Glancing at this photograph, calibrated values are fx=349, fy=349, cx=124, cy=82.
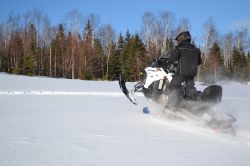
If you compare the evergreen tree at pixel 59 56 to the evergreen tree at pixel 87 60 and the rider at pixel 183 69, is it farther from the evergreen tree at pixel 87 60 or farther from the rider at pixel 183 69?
the rider at pixel 183 69

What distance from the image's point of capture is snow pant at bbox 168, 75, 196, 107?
20.9ft

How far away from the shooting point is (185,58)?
6406 mm

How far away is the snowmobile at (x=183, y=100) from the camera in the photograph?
19.1ft

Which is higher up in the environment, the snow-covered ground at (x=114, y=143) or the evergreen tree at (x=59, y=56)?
the evergreen tree at (x=59, y=56)

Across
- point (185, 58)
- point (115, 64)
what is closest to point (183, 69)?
point (185, 58)

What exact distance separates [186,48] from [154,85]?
942mm

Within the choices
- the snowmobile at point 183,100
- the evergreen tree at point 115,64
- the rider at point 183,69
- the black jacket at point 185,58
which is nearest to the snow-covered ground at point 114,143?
the snowmobile at point 183,100

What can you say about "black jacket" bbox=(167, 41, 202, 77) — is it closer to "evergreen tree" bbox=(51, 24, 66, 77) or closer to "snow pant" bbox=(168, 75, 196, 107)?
"snow pant" bbox=(168, 75, 196, 107)

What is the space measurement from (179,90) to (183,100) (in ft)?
0.64

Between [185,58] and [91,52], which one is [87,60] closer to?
[91,52]

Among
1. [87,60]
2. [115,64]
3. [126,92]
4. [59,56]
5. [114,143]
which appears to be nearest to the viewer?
[114,143]

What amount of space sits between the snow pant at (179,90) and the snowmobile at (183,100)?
26mm

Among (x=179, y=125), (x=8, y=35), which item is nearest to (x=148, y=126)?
(x=179, y=125)

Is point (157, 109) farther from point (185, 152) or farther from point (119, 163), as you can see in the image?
point (119, 163)
